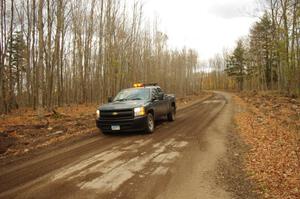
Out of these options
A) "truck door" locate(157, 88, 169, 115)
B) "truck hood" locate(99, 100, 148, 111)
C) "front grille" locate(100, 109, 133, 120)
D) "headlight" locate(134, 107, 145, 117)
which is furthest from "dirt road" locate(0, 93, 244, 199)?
"truck door" locate(157, 88, 169, 115)

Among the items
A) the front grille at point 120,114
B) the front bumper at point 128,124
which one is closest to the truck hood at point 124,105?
the front grille at point 120,114

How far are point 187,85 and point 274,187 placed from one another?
59785 millimetres

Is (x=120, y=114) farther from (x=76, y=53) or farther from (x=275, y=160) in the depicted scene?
(x=76, y=53)

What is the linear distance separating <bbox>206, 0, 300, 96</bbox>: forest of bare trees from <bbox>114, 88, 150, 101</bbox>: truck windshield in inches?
672

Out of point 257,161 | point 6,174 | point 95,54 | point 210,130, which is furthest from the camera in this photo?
point 95,54

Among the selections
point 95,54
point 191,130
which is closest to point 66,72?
point 95,54

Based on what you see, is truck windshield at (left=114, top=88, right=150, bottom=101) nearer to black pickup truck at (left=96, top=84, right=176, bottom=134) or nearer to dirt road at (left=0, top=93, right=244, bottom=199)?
black pickup truck at (left=96, top=84, right=176, bottom=134)

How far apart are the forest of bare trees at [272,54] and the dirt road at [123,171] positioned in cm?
1980

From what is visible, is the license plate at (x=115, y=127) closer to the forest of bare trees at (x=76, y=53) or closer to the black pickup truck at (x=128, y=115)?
the black pickup truck at (x=128, y=115)

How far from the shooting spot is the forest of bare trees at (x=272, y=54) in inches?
1031

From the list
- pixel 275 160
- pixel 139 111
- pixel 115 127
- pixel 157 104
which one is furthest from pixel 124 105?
pixel 275 160

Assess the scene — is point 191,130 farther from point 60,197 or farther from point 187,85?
point 187,85

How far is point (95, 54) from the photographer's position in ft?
111

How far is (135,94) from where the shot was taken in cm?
1166
